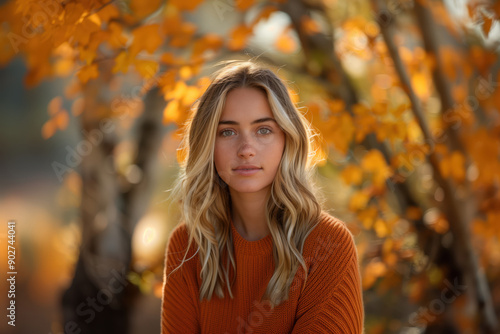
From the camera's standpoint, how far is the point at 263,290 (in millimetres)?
1902

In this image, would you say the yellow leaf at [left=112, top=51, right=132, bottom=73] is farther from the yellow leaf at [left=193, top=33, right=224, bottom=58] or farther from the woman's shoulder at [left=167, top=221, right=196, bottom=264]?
the woman's shoulder at [left=167, top=221, right=196, bottom=264]

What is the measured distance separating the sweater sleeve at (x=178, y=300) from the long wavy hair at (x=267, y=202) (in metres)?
0.05

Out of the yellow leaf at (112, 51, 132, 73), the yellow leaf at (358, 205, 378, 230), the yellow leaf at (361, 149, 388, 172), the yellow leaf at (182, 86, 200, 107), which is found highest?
the yellow leaf at (112, 51, 132, 73)

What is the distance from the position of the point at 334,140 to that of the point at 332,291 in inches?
42.3

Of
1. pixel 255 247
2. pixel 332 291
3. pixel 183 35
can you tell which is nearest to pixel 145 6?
pixel 183 35

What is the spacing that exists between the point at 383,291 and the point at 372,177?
0.86 m

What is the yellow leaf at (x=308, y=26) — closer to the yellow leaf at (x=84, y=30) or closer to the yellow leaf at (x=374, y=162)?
the yellow leaf at (x=374, y=162)

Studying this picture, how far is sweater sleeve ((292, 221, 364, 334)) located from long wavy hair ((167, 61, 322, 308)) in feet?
0.22

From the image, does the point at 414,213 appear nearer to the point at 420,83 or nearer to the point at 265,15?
the point at 420,83

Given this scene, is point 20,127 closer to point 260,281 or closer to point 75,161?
point 75,161

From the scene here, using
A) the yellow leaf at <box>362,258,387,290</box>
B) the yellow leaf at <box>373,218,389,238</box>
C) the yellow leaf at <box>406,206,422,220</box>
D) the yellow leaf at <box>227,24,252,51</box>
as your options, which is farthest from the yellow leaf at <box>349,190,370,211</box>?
the yellow leaf at <box>227,24,252,51</box>

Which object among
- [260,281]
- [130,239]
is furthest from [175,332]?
[130,239]

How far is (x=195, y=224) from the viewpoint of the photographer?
203cm

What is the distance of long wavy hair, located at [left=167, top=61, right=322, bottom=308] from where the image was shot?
187cm
